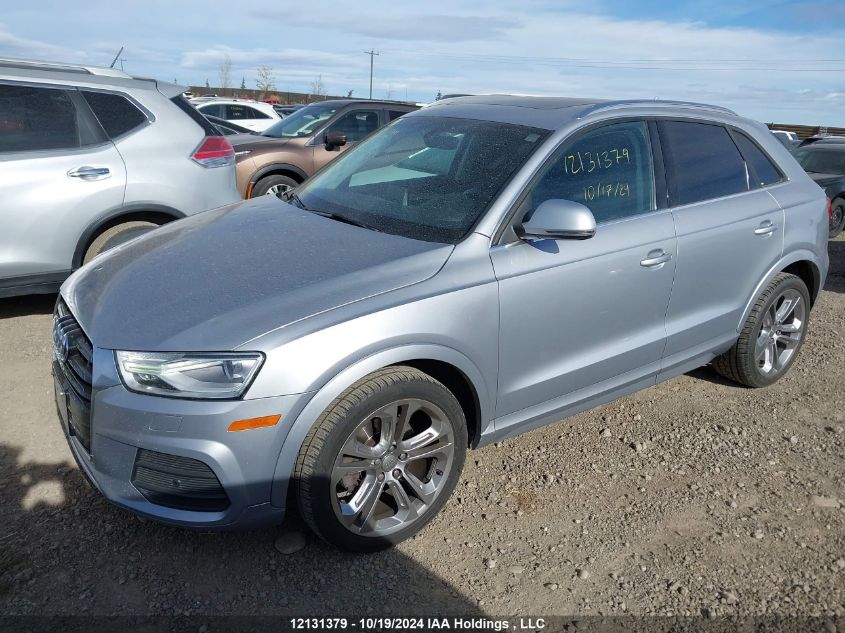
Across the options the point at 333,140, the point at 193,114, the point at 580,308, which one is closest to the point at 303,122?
the point at 333,140

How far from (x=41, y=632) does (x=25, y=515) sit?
74 centimetres

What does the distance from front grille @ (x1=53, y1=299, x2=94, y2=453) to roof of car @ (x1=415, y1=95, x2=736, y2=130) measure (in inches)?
86.4

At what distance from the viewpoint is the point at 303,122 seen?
9625mm

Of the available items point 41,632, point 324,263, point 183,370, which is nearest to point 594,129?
point 324,263

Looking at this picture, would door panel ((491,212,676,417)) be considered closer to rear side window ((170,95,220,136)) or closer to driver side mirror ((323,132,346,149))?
rear side window ((170,95,220,136))

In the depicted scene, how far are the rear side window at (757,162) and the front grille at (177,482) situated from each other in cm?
354

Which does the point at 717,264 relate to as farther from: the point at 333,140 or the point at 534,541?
the point at 333,140

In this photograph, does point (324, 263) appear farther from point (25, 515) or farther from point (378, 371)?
point (25, 515)

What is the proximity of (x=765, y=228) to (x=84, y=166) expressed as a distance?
4.51 metres

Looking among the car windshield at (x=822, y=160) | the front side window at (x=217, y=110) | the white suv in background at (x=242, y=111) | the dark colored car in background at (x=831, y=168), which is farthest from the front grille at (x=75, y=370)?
the front side window at (x=217, y=110)

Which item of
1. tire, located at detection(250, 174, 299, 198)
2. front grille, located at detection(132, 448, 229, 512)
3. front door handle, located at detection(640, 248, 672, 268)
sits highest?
front door handle, located at detection(640, 248, 672, 268)

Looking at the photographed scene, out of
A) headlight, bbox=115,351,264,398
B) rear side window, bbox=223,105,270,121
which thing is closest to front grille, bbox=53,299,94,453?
headlight, bbox=115,351,264,398

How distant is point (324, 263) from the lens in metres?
2.77

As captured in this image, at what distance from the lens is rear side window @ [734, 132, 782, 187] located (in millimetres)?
4141
